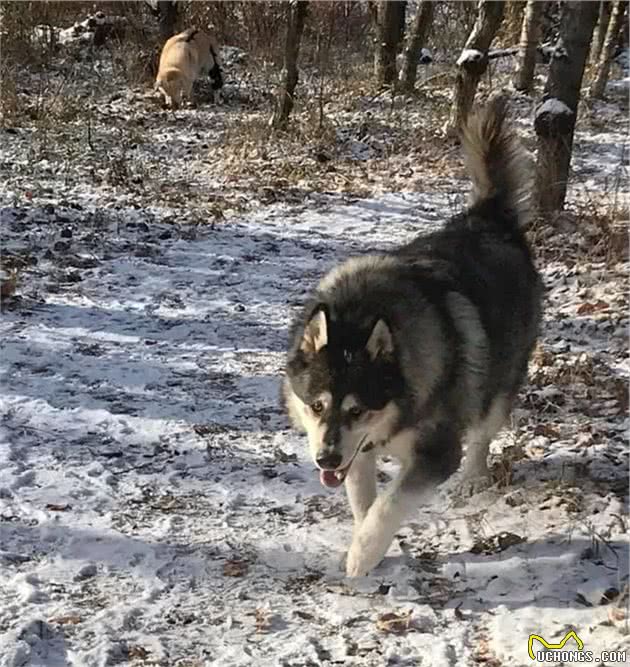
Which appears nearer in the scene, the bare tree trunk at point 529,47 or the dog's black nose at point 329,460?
the dog's black nose at point 329,460

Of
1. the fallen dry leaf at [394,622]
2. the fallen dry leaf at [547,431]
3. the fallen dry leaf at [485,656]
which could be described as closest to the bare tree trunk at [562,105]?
the fallen dry leaf at [547,431]

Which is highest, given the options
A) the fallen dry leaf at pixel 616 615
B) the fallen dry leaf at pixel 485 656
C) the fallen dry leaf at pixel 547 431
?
the fallen dry leaf at pixel 616 615

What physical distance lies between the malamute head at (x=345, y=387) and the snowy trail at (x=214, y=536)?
1.83 ft

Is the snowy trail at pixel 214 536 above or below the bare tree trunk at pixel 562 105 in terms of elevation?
below

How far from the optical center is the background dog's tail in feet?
13.6

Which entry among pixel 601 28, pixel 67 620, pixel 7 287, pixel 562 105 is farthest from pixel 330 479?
pixel 601 28

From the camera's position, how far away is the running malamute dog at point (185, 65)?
13078 mm

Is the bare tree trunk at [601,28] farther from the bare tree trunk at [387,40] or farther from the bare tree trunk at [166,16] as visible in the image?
the bare tree trunk at [166,16]

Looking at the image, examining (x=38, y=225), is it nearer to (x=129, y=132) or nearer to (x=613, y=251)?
(x=129, y=132)

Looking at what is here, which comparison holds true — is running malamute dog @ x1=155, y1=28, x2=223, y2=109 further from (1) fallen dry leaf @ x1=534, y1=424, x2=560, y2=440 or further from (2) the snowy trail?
(1) fallen dry leaf @ x1=534, y1=424, x2=560, y2=440

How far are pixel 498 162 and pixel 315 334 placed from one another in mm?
1569

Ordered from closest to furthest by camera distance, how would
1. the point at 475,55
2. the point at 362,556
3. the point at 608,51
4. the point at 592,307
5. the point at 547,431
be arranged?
the point at 362,556 < the point at 547,431 < the point at 592,307 < the point at 475,55 < the point at 608,51

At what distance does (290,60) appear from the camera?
36.4 ft

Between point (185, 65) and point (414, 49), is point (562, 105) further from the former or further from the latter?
point (185, 65)
